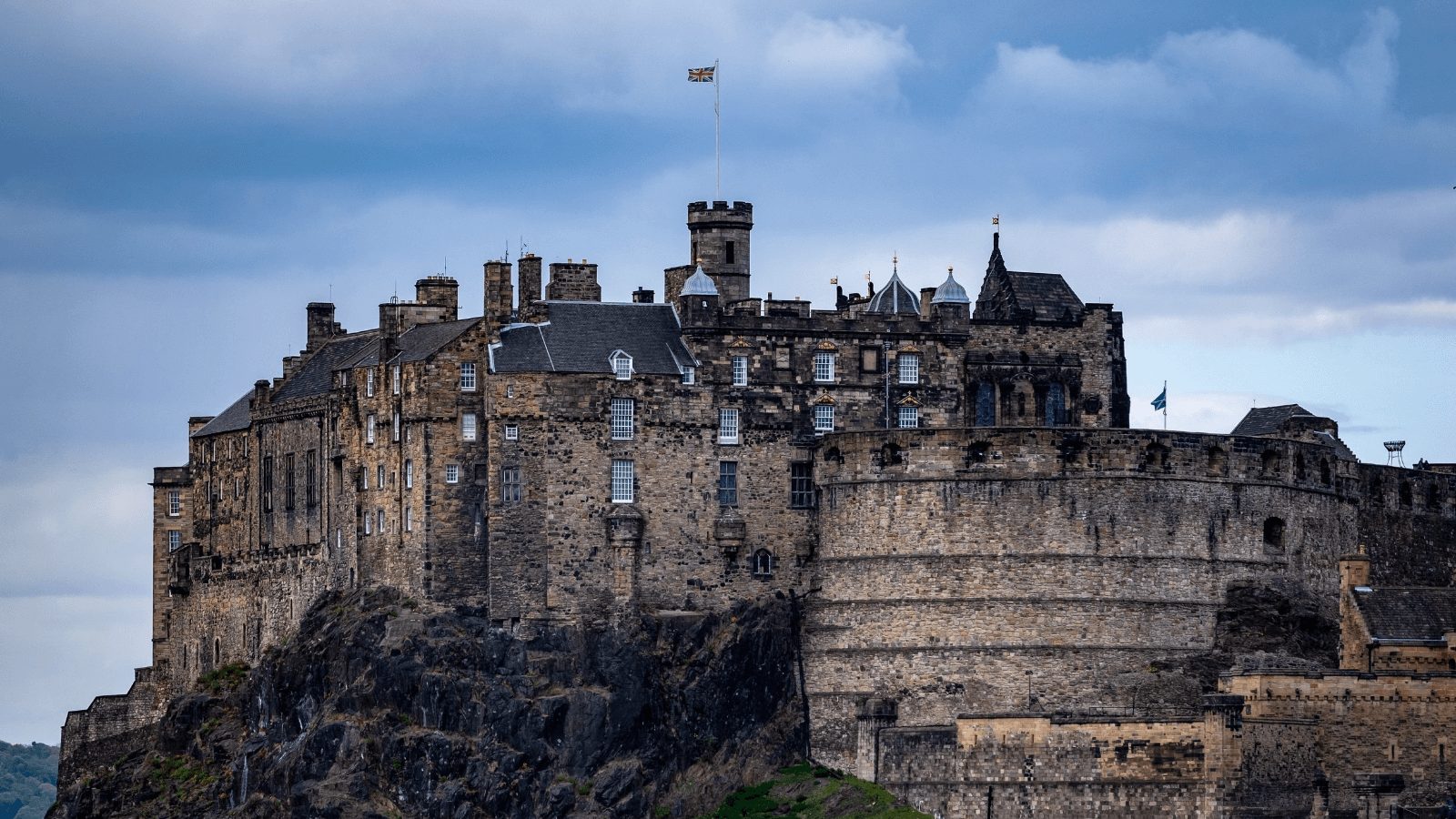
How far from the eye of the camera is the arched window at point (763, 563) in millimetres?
121250

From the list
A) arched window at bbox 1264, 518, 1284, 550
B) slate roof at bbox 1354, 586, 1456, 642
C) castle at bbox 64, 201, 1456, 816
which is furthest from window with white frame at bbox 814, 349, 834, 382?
slate roof at bbox 1354, 586, 1456, 642

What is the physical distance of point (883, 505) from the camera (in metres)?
119

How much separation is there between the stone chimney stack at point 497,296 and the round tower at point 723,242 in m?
7.93

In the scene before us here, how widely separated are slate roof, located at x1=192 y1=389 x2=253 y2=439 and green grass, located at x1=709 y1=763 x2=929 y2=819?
3258 centimetres

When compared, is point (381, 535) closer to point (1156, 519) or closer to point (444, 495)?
point (444, 495)

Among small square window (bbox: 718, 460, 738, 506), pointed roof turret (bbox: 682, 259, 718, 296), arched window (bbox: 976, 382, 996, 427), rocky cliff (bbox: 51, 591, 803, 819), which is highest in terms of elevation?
pointed roof turret (bbox: 682, 259, 718, 296)

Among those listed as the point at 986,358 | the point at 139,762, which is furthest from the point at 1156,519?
the point at 139,762

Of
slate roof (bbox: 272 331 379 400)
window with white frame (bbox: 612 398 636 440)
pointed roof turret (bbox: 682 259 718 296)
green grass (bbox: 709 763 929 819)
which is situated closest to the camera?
green grass (bbox: 709 763 929 819)

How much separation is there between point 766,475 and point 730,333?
5.47 metres

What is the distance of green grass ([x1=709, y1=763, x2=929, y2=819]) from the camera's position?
11400cm

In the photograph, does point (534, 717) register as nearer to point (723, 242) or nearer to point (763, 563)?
point (763, 563)

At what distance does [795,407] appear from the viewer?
123m

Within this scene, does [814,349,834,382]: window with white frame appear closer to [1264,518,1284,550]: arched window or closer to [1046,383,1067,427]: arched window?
[1046,383,1067,427]: arched window

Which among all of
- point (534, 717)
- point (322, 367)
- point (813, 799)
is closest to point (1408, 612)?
point (813, 799)
